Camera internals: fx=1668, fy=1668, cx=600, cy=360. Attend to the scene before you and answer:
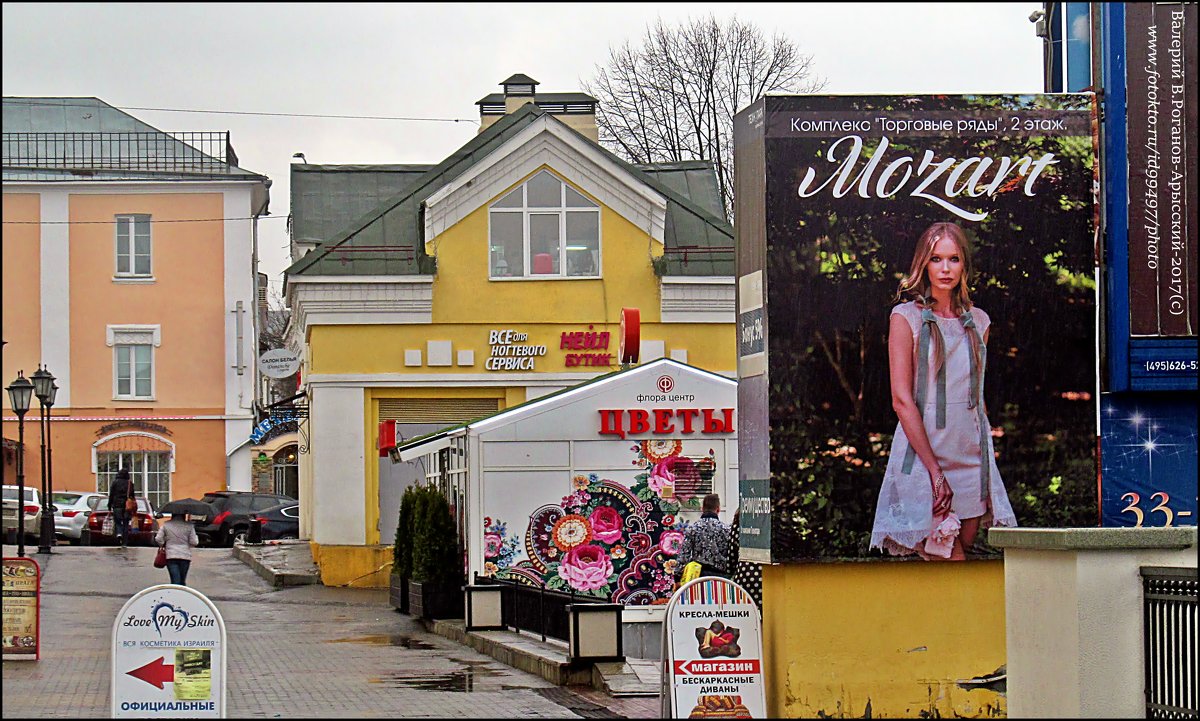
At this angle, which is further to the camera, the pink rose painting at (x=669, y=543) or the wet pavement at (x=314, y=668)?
the pink rose painting at (x=669, y=543)

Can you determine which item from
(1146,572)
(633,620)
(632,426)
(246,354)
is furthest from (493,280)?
(246,354)

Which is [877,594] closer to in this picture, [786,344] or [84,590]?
[786,344]

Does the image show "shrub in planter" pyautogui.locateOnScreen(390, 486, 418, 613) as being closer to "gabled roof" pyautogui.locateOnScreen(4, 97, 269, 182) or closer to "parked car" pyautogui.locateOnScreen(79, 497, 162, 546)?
"parked car" pyautogui.locateOnScreen(79, 497, 162, 546)

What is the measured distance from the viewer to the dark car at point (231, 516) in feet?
140

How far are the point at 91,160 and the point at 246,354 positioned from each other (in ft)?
26.0

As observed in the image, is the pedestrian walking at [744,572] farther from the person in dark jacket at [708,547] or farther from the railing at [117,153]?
the railing at [117,153]

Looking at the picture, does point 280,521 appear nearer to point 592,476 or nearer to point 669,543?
point 592,476

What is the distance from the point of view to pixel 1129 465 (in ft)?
40.9

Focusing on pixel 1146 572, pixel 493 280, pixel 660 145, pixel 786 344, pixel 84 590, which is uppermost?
pixel 660 145

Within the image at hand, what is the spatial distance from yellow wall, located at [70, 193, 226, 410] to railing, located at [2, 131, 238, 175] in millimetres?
1197

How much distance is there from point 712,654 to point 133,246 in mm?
43921

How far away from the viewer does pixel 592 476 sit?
838 inches

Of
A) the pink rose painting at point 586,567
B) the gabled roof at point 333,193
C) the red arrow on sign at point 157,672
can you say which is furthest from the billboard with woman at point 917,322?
the gabled roof at point 333,193

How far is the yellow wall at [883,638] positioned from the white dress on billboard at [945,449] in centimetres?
30
